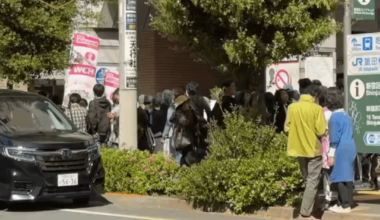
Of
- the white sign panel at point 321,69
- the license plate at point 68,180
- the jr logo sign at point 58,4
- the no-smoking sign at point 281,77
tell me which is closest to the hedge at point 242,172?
the license plate at point 68,180

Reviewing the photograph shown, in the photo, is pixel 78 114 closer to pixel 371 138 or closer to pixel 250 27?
pixel 250 27

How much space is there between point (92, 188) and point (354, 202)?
154 inches

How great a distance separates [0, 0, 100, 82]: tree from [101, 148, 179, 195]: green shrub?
3866 mm

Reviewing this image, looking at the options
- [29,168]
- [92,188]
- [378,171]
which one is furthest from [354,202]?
[29,168]

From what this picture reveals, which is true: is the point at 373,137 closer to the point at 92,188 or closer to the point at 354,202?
the point at 354,202

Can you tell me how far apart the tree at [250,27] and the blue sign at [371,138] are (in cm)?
152

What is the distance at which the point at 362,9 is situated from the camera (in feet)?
39.0

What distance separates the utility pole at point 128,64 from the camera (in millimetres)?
13922

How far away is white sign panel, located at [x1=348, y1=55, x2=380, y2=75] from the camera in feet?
37.1

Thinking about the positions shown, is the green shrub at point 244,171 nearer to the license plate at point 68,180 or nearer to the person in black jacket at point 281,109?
the license plate at point 68,180

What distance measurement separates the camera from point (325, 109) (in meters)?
11.6

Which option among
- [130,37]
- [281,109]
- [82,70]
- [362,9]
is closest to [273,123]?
[362,9]

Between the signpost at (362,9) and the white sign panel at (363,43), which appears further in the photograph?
the signpost at (362,9)

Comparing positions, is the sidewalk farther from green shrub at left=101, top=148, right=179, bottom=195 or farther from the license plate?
the license plate
